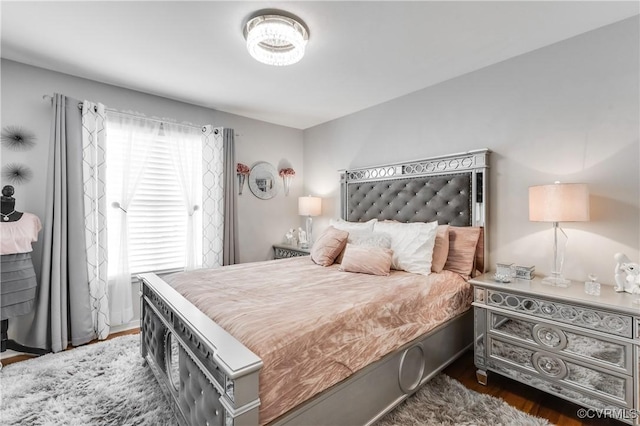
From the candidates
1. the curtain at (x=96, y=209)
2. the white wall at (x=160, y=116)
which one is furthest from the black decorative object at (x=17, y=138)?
the curtain at (x=96, y=209)

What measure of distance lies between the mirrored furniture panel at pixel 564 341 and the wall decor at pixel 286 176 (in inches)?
116

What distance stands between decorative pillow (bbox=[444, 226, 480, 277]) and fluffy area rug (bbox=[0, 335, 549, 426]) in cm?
88

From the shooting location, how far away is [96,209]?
283cm

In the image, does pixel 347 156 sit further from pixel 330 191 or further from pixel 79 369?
pixel 79 369

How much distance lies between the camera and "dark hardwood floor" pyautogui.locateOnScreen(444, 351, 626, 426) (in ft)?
5.70

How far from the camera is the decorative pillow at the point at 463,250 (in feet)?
8.10

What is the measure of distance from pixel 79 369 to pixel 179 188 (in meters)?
1.97

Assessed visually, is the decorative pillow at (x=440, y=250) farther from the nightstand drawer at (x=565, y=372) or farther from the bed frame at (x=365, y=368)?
the nightstand drawer at (x=565, y=372)

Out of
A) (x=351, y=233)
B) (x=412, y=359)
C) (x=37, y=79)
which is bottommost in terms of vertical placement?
(x=412, y=359)

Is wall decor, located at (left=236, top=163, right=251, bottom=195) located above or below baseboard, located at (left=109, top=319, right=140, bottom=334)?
above

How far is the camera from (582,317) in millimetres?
1708

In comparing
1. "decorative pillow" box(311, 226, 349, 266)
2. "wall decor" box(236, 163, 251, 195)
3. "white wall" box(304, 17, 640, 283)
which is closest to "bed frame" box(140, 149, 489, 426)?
"white wall" box(304, 17, 640, 283)

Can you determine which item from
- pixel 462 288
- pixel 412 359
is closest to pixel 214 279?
pixel 412 359

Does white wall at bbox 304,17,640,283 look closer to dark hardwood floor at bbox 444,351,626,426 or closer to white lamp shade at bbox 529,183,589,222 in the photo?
white lamp shade at bbox 529,183,589,222
